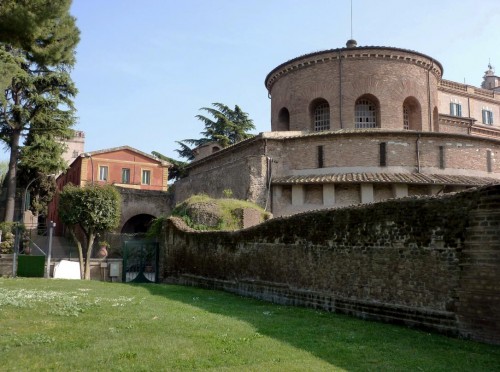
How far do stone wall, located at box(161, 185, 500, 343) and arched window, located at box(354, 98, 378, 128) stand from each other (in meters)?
15.8

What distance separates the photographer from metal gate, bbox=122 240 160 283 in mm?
22859

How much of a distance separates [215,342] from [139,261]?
17.0m

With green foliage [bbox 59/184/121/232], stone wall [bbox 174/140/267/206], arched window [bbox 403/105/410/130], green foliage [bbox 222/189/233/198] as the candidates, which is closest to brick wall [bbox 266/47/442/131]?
arched window [bbox 403/105/410/130]

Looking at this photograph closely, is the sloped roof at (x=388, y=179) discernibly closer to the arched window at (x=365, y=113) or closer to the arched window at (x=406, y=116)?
the arched window at (x=365, y=113)

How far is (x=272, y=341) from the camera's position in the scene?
709 centimetres

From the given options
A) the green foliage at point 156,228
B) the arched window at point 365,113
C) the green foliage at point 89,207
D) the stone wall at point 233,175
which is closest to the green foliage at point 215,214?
the green foliage at point 156,228

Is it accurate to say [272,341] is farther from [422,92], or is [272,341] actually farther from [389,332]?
[422,92]

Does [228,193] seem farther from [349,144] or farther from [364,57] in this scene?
[364,57]

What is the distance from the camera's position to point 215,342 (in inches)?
273

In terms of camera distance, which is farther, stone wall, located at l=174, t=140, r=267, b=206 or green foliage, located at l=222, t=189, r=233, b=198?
green foliage, located at l=222, t=189, r=233, b=198

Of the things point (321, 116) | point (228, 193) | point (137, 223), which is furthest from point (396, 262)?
point (137, 223)

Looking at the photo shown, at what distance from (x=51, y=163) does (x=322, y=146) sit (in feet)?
61.5

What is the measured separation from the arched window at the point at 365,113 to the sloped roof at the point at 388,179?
226 inches

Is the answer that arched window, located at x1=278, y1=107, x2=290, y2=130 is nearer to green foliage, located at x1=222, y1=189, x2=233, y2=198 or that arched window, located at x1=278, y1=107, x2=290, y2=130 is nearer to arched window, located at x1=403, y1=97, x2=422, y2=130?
arched window, located at x1=403, y1=97, x2=422, y2=130
